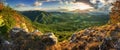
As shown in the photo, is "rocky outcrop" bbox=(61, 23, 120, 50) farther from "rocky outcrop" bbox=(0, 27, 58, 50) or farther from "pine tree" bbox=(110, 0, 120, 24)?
"pine tree" bbox=(110, 0, 120, 24)

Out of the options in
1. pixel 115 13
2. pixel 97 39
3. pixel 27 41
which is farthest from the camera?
pixel 115 13

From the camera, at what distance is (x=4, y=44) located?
2231cm

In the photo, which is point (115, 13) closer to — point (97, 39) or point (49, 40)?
point (97, 39)

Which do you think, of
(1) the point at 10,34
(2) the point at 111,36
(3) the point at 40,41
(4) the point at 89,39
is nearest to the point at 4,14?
(1) the point at 10,34

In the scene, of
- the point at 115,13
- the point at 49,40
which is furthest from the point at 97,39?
the point at 115,13

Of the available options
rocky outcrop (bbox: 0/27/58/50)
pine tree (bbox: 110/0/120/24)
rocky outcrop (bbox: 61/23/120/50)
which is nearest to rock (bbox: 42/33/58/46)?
rocky outcrop (bbox: 0/27/58/50)

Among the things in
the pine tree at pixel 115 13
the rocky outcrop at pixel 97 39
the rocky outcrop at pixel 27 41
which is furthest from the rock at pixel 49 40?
the pine tree at pixel 115 13

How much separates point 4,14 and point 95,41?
1598 cm

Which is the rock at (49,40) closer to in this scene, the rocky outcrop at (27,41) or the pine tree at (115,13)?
the rocky outcrop at (27,41)

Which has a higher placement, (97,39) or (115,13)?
(115,13)

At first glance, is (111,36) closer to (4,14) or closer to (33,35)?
(33,35)

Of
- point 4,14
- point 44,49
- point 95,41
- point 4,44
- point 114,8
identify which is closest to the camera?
point 95,41

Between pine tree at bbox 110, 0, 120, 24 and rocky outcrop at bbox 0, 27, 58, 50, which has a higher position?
pine tree at bbox 110, 0, 120, 24

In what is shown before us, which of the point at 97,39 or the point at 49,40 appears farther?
the point at 49,40
